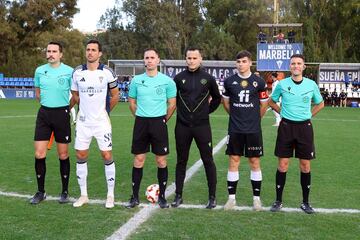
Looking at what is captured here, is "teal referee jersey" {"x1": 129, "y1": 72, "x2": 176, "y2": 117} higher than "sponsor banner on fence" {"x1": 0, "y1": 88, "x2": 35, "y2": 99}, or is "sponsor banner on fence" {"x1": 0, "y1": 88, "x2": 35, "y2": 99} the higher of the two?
"teal referee jersey" {"x1": 129, "y1": 72, "x2": 176, "y2": 117}

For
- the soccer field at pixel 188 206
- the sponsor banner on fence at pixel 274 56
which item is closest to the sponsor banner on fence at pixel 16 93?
the sponsor banner on fence at pixel 274 56

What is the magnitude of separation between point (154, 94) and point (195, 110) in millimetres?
537

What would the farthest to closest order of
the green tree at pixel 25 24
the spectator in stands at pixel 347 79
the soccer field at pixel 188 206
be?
the green tree at pixel 25 24
the spectator in stands at pixel 347 79
the soccer field at pixel 188 206

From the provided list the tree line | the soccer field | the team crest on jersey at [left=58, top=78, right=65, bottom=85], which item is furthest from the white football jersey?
the tree line

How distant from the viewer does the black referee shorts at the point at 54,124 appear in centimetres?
588

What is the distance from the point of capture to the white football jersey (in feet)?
18.3

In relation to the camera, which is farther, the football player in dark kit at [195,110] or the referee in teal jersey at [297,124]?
the football player in dark kit at [195,110]

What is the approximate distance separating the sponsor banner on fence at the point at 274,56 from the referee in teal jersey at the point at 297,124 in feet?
66.7

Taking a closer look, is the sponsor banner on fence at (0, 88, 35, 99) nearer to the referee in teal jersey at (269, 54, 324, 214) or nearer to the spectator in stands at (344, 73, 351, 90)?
the spectator in stands at (344, 73, 351, 90)

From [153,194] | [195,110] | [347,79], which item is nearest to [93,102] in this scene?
[195,110]

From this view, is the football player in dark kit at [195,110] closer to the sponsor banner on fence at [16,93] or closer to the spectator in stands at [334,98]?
the spectator in stands at [334,98]

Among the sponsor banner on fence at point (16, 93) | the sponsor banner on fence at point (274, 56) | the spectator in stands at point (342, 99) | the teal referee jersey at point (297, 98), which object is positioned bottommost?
the spectator in stands at point (342, 99)

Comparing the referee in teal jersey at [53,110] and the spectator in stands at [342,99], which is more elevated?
the referee in teal jersey at [53,110]

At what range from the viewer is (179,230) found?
15.5ft
